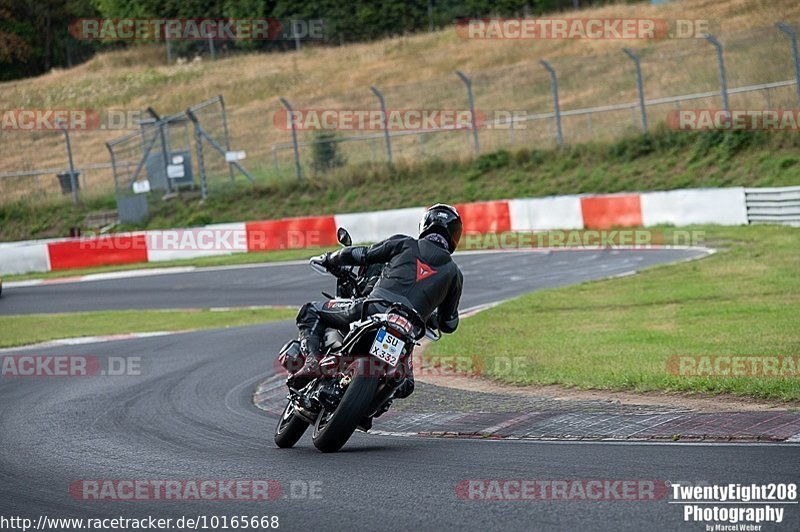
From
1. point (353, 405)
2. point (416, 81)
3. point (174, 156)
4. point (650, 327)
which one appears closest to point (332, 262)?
point (353, 405)

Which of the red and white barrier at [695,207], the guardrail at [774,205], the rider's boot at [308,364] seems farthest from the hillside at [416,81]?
the rider's boot at [308,364]

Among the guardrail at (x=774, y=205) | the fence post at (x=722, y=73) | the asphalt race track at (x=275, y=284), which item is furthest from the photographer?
the fence post at (x=722, y=73)

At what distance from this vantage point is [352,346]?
7199 millimetres

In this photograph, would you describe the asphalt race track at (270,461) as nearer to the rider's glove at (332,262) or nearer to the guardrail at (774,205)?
the rider's glove at (332,262)

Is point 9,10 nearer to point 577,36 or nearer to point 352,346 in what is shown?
point 577,36

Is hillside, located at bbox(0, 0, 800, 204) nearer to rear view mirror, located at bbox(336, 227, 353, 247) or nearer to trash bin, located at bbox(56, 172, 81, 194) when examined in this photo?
trash bin, located at bbox(56, 172, 81, 194)

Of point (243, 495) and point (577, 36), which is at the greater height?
point (577, 36)

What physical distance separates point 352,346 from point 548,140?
26.2 meters

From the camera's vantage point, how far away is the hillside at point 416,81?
31766 millimetres

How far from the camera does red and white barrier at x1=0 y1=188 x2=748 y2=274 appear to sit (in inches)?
975

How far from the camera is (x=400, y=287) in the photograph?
291 inches

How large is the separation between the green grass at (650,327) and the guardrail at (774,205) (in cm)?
293

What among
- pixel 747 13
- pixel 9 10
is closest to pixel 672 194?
pixel 747 13

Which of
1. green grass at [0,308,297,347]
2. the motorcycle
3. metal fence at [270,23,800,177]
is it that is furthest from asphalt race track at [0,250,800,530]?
metal fence at [270,23,800,177]
